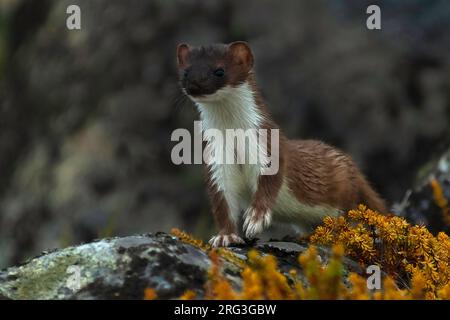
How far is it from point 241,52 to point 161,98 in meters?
3.92

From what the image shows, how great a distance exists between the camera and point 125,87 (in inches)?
354

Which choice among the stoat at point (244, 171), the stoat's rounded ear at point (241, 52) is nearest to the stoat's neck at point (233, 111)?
the stoat at point (244, 171)

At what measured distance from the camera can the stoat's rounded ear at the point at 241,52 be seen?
16.4 ft

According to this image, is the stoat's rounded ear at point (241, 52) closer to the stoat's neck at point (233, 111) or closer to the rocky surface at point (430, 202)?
the stoat's neck at point (233, 111)

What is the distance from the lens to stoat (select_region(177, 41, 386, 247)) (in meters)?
4.87

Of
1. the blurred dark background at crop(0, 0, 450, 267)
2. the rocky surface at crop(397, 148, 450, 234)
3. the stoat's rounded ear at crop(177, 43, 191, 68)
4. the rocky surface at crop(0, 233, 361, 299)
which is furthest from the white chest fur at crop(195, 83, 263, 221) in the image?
the blurred dark background at crop(0, 0, 450, 267)


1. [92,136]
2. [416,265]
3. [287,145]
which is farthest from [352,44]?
[416,265]

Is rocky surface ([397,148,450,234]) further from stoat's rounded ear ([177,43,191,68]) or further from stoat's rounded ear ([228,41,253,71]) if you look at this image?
stoat's rounded ear ([177,43,191,68])

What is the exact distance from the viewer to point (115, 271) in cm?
353

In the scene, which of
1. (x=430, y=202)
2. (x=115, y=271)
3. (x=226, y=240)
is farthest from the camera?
(x=430, y=202)

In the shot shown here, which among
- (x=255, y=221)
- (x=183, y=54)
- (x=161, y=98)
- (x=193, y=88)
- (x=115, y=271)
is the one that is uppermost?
(x=183, y=54)

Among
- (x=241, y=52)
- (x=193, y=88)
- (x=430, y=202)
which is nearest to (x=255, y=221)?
(x=193, y=88)

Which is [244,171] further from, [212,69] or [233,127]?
[212,69]

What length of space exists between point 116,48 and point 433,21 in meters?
3.49
